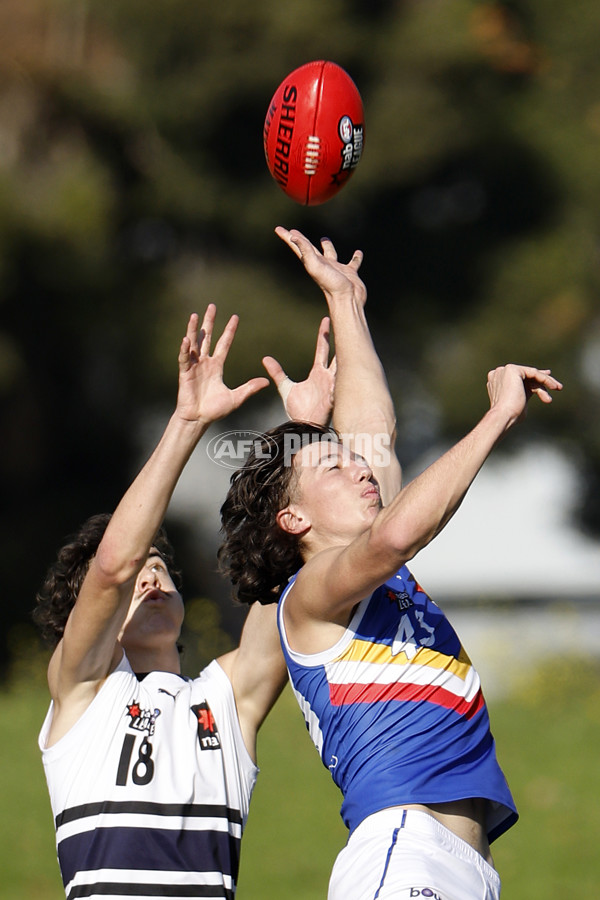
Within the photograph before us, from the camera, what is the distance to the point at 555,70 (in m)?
15.4

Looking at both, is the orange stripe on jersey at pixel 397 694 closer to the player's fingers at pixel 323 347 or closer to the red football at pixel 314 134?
the player's fingers at pixel 323 347

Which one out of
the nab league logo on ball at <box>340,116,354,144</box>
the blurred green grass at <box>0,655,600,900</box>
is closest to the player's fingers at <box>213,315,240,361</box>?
the nab league logo on ball at <box>340,116,354,144</box>

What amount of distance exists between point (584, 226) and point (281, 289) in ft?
13.2

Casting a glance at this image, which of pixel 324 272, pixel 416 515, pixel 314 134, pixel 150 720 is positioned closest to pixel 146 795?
pixel 150 720

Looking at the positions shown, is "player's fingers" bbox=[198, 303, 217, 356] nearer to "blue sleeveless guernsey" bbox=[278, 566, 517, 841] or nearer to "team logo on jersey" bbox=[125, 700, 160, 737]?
"blue sleeveless guernsey" bbox=[278, 566, 517, 841]

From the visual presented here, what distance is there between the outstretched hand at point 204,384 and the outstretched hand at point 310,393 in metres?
0.77

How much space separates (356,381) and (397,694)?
128 centimetres

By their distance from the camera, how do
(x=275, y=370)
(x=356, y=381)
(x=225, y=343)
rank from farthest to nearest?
(x=275, y=370)
(x=356, y=381)
(x=225, y=343)

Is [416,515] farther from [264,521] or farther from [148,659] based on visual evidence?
[148,659]

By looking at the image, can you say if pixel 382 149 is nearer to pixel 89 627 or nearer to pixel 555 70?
pixel 555 70

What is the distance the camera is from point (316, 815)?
8.38 metres

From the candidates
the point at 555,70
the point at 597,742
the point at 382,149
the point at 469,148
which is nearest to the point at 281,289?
the point at 382,149

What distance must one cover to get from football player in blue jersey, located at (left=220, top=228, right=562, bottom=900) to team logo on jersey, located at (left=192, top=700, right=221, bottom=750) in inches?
10.7

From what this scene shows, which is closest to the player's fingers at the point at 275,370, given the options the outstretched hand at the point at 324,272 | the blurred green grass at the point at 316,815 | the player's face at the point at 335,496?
the outstretched hand at the point at 324,272
